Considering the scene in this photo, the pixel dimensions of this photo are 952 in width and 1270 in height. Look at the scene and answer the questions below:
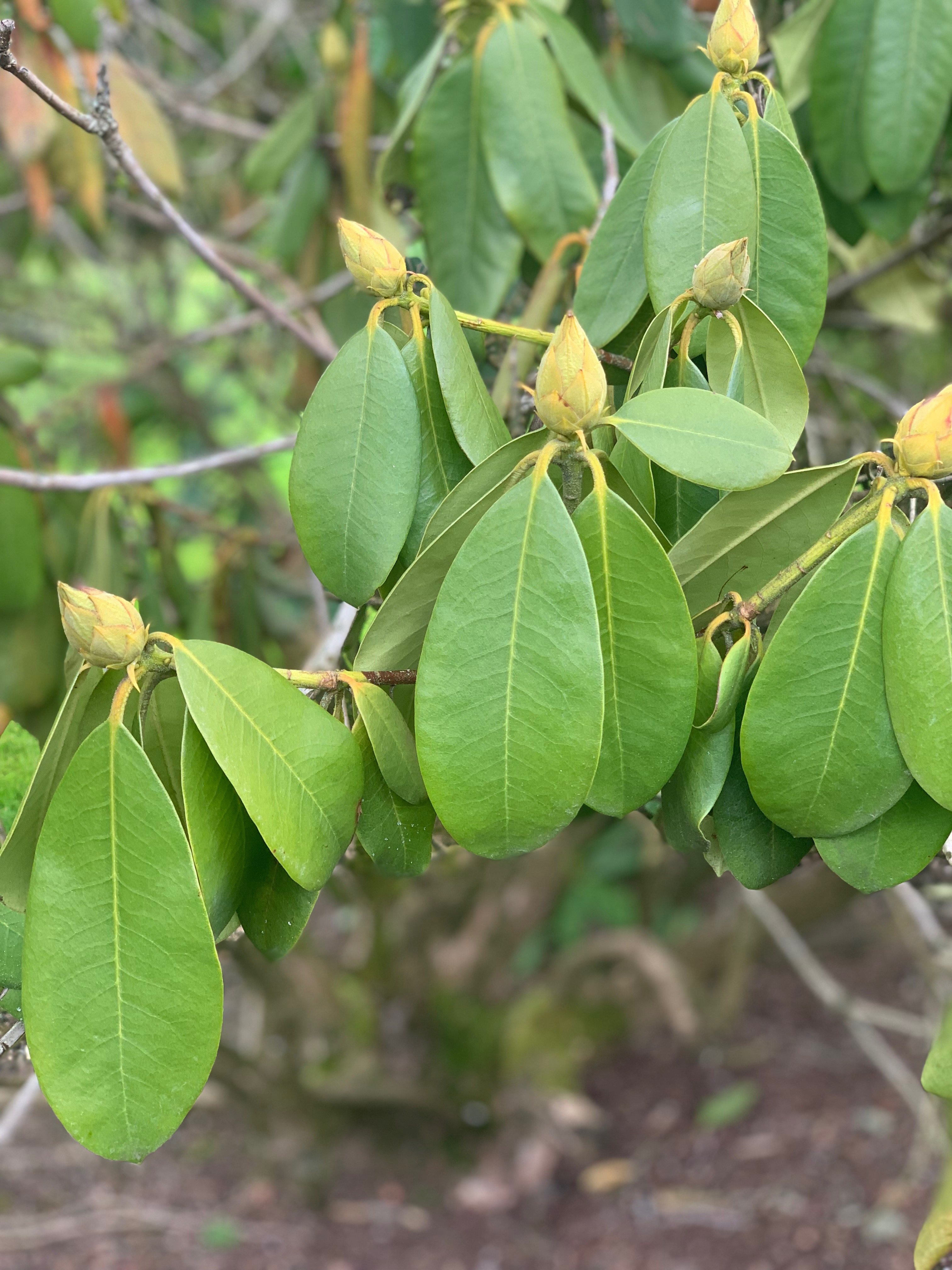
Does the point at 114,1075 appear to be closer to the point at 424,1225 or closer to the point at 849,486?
the point at 849,486

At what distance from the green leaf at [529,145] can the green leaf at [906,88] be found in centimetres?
24

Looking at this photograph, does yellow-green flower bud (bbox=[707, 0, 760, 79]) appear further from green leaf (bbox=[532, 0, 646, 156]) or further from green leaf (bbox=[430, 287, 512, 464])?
green leaf (bbox=[532, 0, 646, 156])

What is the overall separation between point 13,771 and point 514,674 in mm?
342

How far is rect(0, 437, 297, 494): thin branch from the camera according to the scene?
94cm

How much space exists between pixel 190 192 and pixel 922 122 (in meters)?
2.10

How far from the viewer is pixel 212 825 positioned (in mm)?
439

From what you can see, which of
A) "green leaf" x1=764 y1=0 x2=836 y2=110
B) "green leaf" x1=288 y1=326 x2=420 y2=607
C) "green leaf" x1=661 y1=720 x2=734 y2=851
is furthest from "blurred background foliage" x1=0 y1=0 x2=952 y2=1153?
"green leaf" x1=661 y1=720 x2=734 y2=851

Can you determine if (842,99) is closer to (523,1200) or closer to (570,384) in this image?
(570,384)

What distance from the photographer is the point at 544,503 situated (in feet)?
1.38

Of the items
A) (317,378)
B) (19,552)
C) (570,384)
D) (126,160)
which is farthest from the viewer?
(317,378)

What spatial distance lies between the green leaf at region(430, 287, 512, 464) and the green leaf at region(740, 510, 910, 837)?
6.5 inches

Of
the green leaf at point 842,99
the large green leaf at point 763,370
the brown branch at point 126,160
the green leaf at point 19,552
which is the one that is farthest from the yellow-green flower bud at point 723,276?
the green leaf at point 19,552

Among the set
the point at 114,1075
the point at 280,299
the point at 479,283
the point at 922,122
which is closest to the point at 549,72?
the point at 479,283

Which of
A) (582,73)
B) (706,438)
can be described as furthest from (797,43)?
(706,438)
